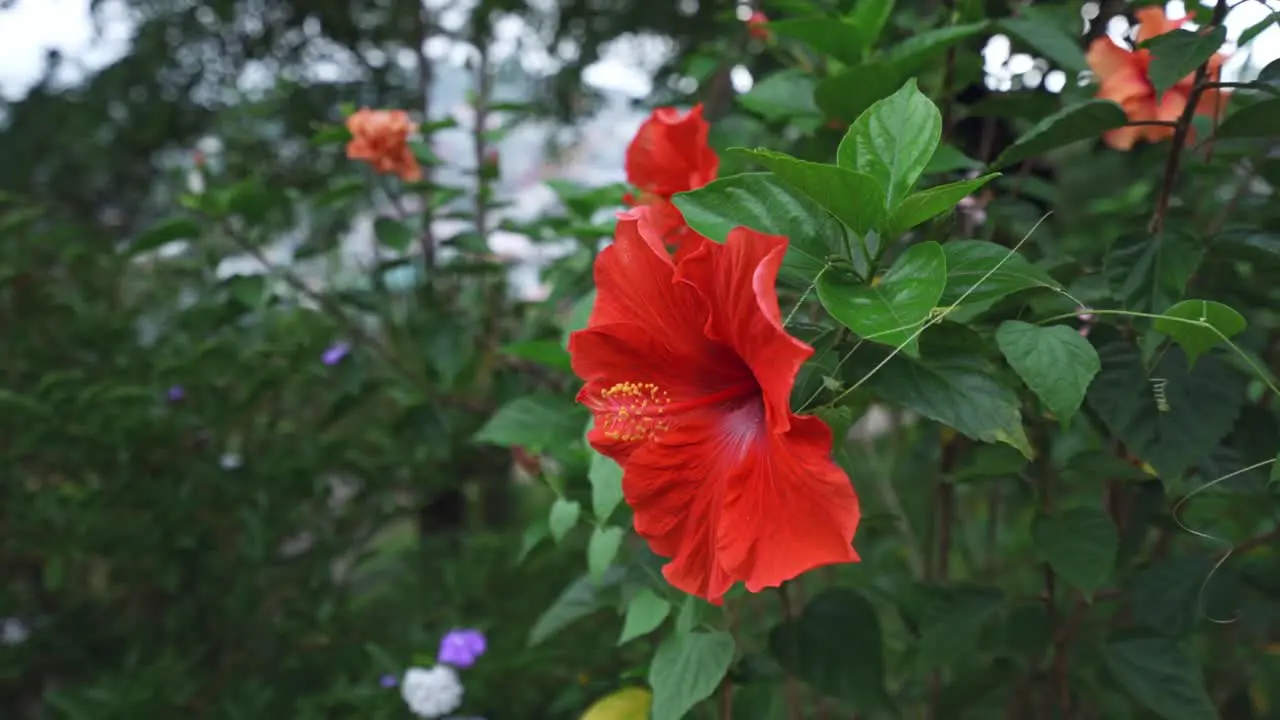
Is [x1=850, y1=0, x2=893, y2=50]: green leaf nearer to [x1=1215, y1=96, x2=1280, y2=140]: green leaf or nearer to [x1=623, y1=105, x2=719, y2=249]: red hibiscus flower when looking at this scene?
[x1=623, y1=105, x2=719, y2=249]: red hibiscus flower

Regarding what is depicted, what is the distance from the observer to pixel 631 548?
1370 millimetres

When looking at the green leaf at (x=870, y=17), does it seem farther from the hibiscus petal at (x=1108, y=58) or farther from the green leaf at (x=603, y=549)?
the green leaf at (x=603, y=549)

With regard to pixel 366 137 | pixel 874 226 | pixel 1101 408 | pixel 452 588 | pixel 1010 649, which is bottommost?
pixel 452 588

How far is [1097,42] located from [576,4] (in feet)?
6.57

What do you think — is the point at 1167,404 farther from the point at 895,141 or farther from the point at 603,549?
the point at 603,549

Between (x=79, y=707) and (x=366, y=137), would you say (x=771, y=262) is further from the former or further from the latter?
(x=79, y=707)

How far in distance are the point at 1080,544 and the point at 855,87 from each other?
502mm

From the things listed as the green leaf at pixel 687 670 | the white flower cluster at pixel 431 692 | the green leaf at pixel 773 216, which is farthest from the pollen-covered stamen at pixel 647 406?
the white flower cluster at pixel 431 692

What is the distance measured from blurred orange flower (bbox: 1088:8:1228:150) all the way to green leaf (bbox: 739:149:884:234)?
0.51m

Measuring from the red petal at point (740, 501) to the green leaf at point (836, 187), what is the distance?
6.0 inches

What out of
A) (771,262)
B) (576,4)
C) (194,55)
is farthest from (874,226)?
(194,55)

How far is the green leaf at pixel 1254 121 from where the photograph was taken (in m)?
0.85

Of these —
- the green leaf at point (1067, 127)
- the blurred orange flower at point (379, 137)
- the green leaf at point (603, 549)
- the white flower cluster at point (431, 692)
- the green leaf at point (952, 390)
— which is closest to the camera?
the green leaf at point (952, 390)

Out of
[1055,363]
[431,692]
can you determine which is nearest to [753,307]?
[1055,363]
